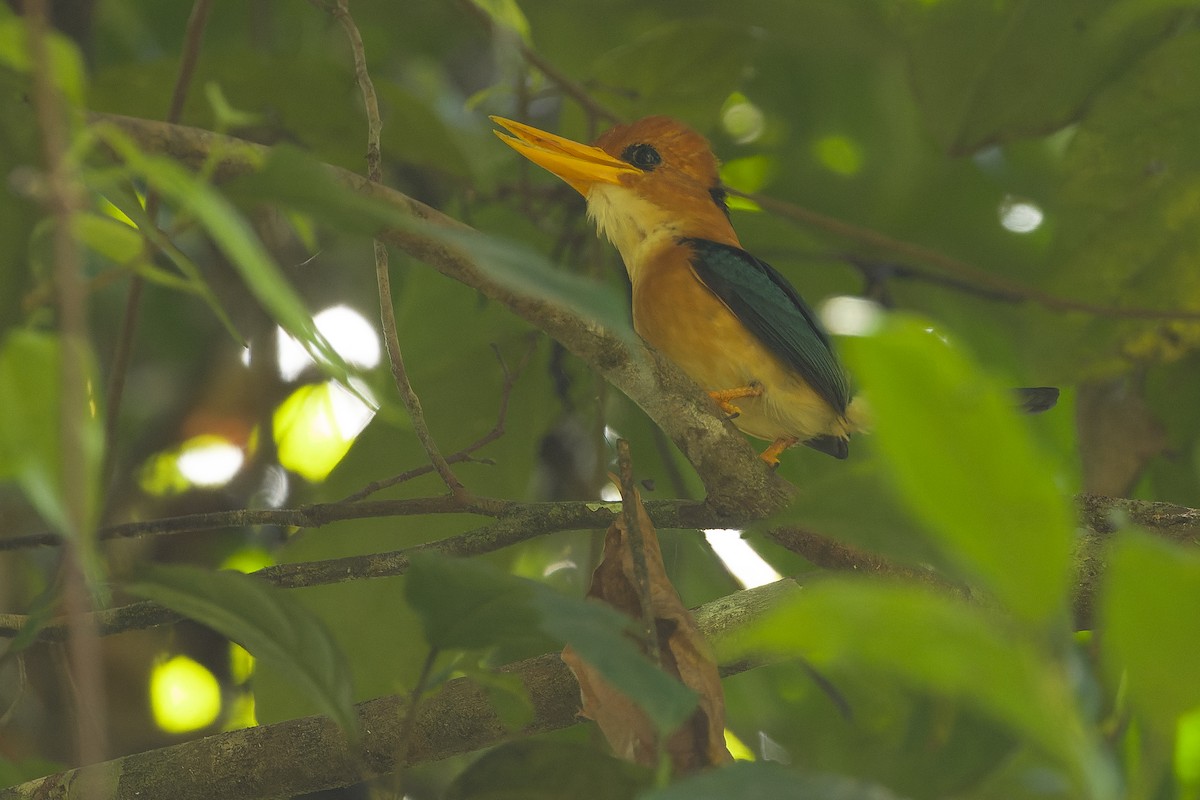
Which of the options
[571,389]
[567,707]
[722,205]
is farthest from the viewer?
[722,205]

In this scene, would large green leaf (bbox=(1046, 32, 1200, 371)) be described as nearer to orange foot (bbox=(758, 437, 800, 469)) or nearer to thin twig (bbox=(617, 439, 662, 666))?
orange foot (bbox=(758, 437, 800, 469))

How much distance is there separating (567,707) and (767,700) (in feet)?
3.75

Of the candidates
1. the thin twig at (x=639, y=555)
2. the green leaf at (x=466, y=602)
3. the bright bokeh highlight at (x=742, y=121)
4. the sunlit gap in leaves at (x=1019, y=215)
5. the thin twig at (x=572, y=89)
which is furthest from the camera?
the bright bokeh highlight at (x=742, y=121)

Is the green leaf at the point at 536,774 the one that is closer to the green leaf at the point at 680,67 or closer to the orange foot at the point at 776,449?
the orange foot at the point at 776,449

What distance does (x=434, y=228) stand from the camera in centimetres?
80

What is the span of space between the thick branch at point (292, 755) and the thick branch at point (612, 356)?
14.7 inches

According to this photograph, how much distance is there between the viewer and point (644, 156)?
10.6ft

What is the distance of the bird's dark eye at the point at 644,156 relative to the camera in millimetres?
3193

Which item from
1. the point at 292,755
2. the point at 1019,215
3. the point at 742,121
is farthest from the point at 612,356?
the point at 742,121

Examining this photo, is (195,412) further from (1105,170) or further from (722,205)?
(1105,170)

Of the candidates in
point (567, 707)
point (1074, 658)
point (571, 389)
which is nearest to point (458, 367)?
point (571, 389)

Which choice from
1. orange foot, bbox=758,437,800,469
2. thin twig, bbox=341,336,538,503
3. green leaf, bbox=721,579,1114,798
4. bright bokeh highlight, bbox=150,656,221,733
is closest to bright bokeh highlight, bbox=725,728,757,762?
orange foot, bbox=758,437,800,469

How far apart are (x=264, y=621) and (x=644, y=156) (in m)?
2.28

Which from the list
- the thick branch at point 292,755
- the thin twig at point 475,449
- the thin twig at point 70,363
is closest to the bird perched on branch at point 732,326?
the thin twig at point 475,449
